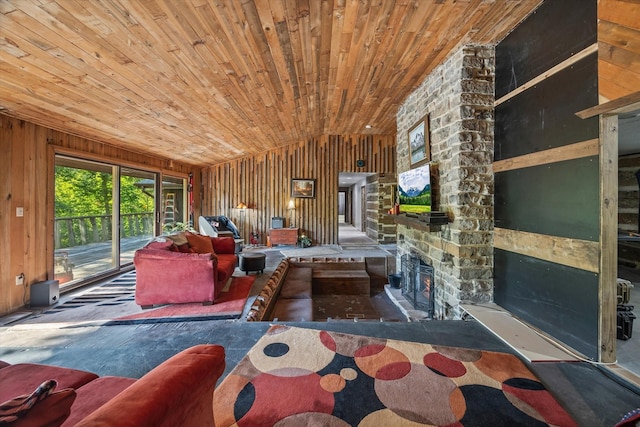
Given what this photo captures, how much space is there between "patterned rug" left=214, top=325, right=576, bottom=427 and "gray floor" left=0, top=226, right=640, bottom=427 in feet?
0.49

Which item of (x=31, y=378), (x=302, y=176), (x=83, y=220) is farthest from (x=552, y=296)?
(x=83, y=220)

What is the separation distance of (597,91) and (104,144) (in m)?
6.48

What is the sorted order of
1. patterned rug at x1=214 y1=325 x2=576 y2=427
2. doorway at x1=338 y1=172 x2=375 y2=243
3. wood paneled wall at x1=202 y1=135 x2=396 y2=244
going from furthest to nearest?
doorway at x1=338 y1=172 x2=375 y2=243 < wood paneled wall at x1=202 y1=135 x2=396 y2=244 < patterned rug at x1=214 y1=325 x2=576 y2=427

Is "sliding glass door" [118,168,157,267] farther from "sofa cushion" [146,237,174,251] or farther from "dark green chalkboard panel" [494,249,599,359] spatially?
"dark green chalkboard panel" [494,249,599,359]

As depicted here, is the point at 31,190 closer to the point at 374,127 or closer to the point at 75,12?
the point at 75,12

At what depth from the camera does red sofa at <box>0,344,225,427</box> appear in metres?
0.76

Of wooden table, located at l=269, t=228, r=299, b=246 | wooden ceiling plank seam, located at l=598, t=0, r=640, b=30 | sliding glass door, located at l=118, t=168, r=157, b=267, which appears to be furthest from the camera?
wooden table, located at l=269, t=228, r=299, b=246

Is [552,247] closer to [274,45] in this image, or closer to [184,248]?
[274,45]

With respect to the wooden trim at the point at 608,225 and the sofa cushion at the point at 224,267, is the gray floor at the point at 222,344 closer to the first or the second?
the wooden trim at the point at 608,225

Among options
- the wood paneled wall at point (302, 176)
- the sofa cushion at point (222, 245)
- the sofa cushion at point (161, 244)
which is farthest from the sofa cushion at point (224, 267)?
the wood paneled wall at point (302, 176)

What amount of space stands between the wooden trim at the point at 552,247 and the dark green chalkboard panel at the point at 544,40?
1.51 m

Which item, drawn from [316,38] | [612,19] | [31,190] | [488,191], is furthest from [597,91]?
[31,190]

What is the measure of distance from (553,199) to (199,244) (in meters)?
4.65

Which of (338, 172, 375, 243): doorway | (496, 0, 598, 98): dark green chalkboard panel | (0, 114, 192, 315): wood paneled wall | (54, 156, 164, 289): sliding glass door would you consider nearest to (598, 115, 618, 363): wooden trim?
(496, 0, 598, 98): dark green chalkboard panel
